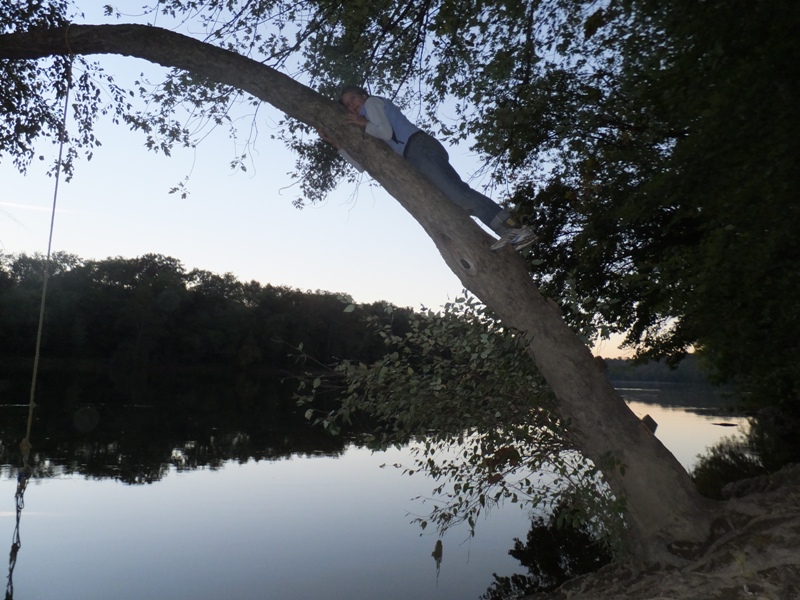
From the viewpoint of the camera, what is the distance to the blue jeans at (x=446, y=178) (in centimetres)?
495

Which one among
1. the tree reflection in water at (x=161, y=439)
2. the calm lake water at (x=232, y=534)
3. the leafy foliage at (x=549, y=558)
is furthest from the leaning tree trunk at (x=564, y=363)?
the tree reflection in water at (x=161, y=439)

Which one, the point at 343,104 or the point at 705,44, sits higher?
the point at 343,104

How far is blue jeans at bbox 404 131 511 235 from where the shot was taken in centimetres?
495

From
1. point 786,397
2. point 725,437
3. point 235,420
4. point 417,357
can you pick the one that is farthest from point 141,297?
point 417,357

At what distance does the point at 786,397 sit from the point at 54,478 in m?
14.9

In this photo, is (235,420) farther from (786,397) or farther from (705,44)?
(705,44)

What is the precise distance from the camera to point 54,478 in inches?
472

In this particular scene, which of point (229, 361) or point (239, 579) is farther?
point (229, 361)

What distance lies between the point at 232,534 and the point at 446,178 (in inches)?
263

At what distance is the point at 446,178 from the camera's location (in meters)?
5.00

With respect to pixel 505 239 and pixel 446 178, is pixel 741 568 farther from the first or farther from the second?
pixel 446 178

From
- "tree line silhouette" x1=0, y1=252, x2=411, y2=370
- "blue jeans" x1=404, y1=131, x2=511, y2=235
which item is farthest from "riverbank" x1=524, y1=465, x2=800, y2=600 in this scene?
"tree line silhouette" x1=0, y1=252, x2=411, y2=370

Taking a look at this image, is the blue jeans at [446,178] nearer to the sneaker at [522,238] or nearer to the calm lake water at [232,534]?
the sneaker at [522,238]

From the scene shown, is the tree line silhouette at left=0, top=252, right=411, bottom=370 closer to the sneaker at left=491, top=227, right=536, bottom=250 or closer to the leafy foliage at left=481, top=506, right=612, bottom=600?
the leafy foliage at left=481, top=506, right=612, bottom=600
